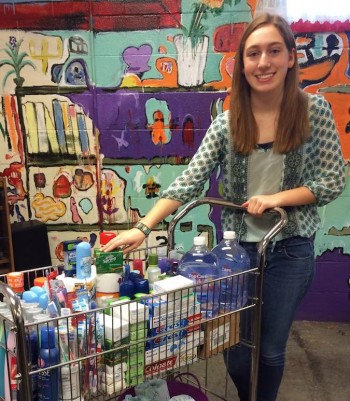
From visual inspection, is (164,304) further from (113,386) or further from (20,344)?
(20,344)

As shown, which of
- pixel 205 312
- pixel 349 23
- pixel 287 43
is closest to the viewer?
pixel 205 312

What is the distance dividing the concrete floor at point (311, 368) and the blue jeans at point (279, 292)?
0.50 meters

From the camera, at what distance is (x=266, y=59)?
158cm

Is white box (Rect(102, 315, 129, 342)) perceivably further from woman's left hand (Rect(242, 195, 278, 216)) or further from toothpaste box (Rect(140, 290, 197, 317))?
woman's left hand (Rect(242, 195, 278, 216))

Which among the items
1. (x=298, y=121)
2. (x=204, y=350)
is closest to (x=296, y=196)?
(x=298, y=121)

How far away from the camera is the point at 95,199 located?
316 cm

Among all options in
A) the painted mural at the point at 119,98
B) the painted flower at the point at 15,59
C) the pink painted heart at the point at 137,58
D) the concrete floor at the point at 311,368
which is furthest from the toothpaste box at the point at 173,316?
the painted flower at the point at 15,59

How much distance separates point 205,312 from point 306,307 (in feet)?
6.46

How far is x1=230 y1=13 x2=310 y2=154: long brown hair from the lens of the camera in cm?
161

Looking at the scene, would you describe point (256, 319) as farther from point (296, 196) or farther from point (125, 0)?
point (125, 0)

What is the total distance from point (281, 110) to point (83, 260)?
0.89 meters

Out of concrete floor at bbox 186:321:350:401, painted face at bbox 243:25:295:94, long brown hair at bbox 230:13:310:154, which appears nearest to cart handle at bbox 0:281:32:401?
long brown hair at bbox 230:13:310:154

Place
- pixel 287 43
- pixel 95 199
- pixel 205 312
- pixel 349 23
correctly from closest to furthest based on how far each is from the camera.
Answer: pixel 205 312 → pixel 287 43 → pixel 349 23 → pixel 95 199

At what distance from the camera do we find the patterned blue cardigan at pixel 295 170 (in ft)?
5.40
